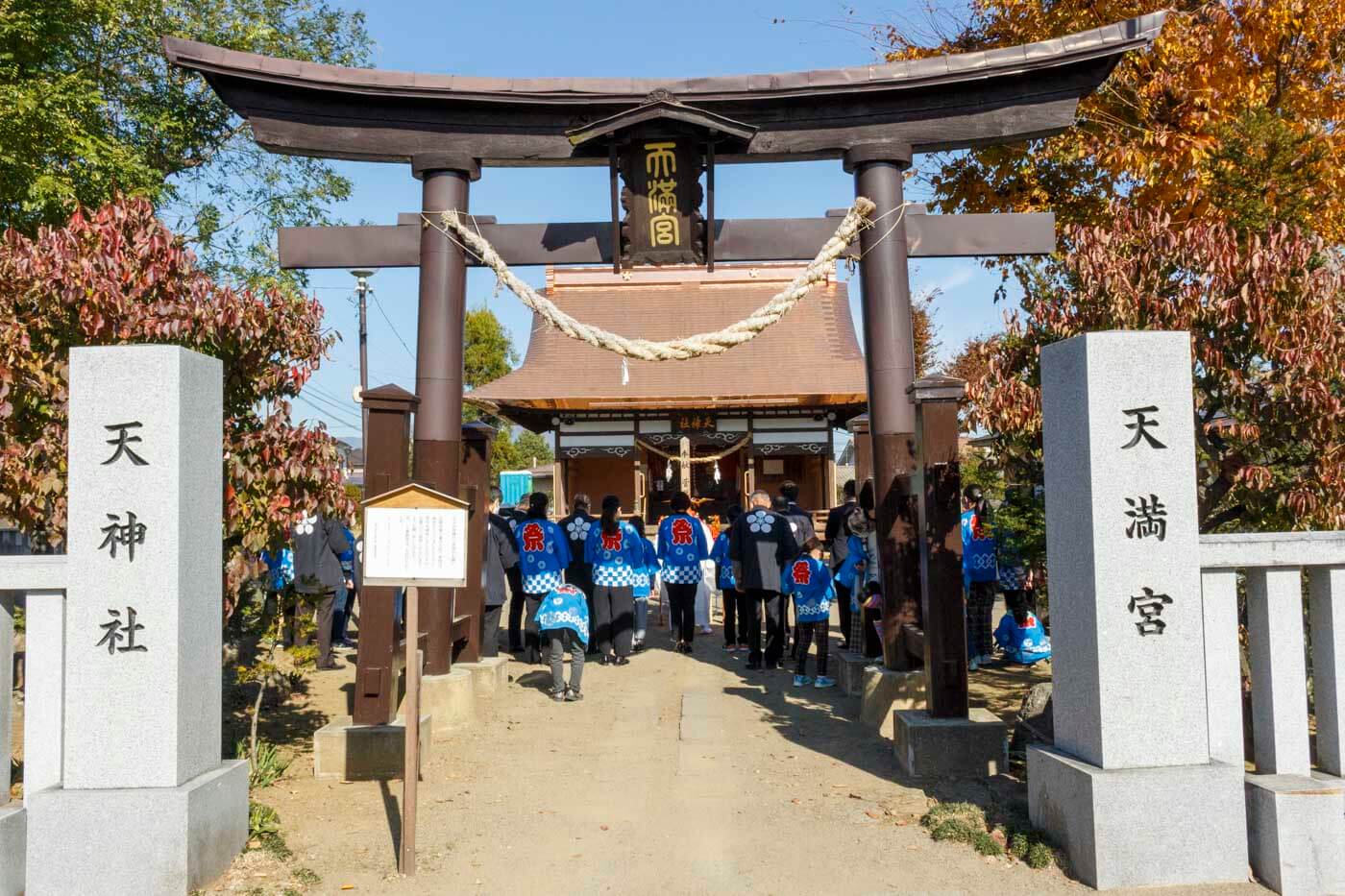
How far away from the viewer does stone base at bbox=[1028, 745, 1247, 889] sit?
13.4 feet

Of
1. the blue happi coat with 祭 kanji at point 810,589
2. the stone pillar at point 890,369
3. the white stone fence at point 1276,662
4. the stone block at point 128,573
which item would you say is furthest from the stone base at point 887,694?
the stone block at point 128,573

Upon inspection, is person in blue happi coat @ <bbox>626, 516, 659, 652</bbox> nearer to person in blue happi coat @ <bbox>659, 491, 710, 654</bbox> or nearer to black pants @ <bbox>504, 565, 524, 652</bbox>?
person in blue happi coat @ <bbox>659, 491, 710, 654</bbox>

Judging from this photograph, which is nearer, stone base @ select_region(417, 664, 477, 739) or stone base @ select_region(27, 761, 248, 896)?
stone base @ select_region(27, 761, 248, 896)

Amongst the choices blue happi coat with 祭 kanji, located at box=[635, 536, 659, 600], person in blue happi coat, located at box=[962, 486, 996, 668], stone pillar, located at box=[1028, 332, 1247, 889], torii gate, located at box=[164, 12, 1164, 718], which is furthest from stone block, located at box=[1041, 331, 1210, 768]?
blue happi coat with 祭 kanji, located at box=[635, 536, 659, 600]

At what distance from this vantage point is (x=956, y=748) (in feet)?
18.6

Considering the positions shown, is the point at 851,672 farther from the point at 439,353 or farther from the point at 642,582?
the point at 439,353

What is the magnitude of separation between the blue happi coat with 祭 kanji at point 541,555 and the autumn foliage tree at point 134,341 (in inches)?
149

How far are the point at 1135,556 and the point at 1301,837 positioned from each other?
1344 millimetres

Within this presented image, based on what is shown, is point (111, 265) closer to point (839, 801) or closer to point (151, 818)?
point (151, 818)

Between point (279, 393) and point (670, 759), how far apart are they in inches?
136

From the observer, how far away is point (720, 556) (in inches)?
436

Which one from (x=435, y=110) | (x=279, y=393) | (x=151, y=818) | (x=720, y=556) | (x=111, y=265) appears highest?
(x=435, y=110)

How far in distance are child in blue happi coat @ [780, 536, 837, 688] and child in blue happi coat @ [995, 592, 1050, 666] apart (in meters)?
1.97

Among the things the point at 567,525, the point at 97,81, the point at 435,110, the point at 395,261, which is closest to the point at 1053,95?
the point at 435,110
